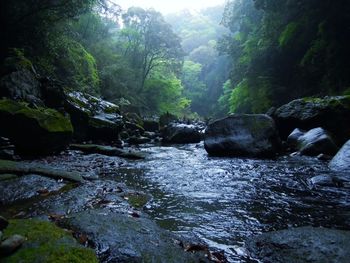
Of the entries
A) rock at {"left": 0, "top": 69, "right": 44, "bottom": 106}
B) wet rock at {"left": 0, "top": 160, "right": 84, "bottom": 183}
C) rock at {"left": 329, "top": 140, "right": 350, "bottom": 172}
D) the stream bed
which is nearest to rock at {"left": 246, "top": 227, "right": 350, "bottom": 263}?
the stream bed

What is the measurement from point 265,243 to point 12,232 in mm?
1888

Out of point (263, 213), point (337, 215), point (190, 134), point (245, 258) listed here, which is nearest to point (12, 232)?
point (245, 258)

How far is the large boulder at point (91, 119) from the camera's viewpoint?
A: 9305mm

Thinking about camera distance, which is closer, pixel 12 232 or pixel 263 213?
pixel 12 232

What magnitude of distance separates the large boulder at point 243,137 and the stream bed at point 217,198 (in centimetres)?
137

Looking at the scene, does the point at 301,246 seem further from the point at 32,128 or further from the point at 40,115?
the point at 40,115

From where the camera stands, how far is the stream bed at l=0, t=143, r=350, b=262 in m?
3.12

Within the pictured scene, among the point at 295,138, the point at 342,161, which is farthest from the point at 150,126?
the point at 342,161

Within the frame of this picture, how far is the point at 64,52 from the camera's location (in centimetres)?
1530

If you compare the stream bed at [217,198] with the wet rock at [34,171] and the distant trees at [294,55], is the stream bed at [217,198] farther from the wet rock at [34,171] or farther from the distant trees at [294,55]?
the distant trees at [294,55]

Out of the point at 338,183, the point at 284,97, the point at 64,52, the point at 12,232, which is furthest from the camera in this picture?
the point at 284,97

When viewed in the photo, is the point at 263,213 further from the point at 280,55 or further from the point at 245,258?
the point at 280,55

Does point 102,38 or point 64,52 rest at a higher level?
point 102,38

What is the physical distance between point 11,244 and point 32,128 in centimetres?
478
